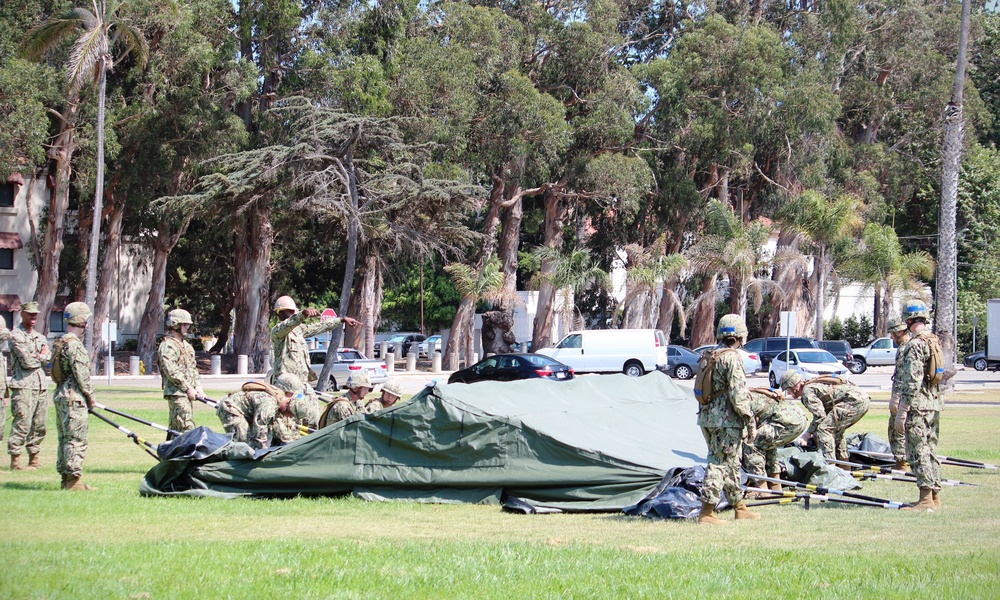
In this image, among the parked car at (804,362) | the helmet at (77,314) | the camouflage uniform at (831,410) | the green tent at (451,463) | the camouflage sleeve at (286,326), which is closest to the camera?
the green tent at (451,463)

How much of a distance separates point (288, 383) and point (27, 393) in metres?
3.55

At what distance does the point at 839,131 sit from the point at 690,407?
43.3 meters

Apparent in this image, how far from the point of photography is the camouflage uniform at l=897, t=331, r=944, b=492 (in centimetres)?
994

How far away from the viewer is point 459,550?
24.7 feet

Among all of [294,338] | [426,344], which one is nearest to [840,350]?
[426,344]

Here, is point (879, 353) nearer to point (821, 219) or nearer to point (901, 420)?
point (821, 219)

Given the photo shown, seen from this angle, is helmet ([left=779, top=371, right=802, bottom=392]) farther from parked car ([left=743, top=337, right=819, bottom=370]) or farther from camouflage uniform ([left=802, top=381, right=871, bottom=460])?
parked car ([left=743, top=337, right=819, bottom=370])

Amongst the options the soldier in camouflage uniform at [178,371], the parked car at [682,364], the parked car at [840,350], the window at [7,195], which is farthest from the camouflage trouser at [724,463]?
the window at [7,195]

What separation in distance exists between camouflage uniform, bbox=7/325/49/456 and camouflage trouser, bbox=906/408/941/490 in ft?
33.4

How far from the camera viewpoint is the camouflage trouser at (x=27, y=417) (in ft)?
41.4

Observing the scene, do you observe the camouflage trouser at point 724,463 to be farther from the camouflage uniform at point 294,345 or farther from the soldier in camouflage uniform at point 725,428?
the camouflage uniform at point 294,345

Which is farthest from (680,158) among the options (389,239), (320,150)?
(320,150)

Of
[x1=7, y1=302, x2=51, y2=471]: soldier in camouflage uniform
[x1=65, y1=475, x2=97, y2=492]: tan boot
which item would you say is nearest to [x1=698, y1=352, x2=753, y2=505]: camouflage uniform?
[x1=65, y1=475, x2=97, y2=492]: tan boot

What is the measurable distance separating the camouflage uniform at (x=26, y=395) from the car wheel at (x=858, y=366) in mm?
37986
